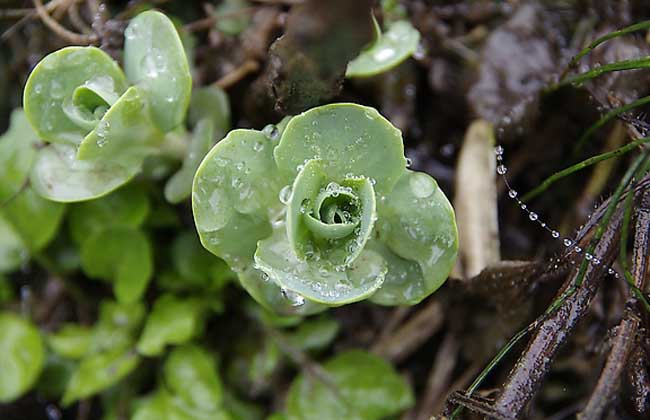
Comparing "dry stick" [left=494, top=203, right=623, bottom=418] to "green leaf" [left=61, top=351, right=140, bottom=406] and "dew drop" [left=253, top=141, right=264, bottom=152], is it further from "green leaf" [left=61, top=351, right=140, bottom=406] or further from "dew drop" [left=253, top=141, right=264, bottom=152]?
"green leaf" [left=61, top=351, right=140, bottom=406]

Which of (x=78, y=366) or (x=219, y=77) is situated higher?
(x=219, y=77)

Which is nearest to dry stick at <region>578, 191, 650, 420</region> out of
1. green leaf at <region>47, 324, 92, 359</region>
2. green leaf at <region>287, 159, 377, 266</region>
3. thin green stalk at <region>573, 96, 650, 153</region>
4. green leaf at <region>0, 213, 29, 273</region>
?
thin green stalk at <region>573, 96, 650, 153</region>

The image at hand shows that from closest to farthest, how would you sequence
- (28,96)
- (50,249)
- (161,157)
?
(28,96) → (161,157) → (50,249)

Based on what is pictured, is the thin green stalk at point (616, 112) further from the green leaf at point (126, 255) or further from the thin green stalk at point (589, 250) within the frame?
the green leaf at point (126, 255)

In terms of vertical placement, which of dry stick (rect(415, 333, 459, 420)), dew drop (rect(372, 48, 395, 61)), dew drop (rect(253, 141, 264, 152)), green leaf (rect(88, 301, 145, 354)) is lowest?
dry stick (rect(415, 333, 459, 420))

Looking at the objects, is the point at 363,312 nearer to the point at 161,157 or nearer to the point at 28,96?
the point at 161,157

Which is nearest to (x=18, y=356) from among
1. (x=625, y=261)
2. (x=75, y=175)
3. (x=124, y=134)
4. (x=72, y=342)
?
(x=72, y=342)

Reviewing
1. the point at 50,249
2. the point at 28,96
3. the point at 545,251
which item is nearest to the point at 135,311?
the point at 50,249
